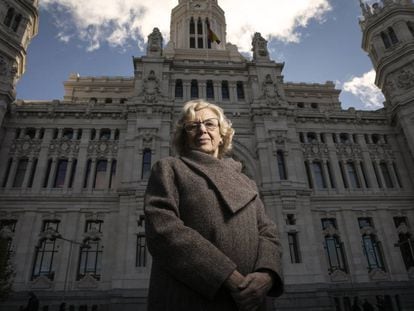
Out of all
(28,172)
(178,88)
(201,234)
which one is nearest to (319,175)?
(178,88)

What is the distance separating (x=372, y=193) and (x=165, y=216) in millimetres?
26928

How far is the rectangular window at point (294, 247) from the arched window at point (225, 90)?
1366 centimetres

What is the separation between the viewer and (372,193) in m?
25.5

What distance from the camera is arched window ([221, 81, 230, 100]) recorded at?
94.5 ft

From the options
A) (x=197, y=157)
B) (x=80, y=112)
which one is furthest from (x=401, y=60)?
(x=197, y=157)

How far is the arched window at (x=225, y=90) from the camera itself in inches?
1134

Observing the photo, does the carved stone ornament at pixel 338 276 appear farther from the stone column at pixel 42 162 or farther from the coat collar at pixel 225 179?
the stone column at pixel 42 162

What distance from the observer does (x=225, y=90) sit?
2931 centimetres

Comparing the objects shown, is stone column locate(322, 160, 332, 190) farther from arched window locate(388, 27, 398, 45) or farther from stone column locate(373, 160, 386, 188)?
arched window locate(388, 27, 398, 45)

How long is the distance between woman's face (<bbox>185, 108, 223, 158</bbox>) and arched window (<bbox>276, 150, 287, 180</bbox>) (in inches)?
838

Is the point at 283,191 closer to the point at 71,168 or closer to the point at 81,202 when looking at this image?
the point at 81,202

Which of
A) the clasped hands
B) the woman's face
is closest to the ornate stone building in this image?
the woman's face

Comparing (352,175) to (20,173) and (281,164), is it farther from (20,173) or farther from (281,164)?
(20,173)

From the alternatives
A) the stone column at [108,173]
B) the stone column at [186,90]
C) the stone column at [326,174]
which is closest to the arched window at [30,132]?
the stone column at [108,173]
